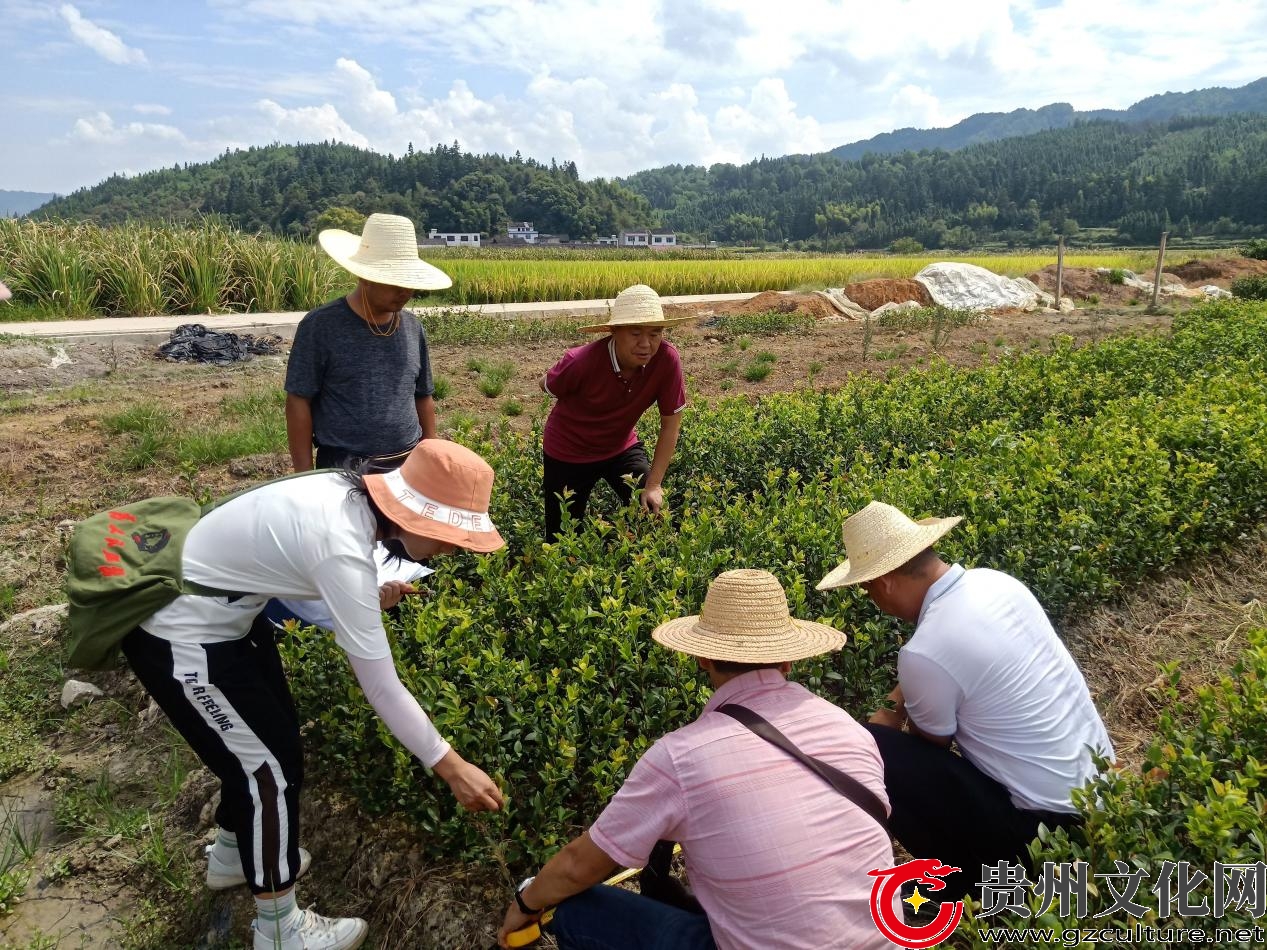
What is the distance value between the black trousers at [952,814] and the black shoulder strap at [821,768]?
612mm

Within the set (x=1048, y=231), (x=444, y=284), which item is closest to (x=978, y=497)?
(x=444, y=284)

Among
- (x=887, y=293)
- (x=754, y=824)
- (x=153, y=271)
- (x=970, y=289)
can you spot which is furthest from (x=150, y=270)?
(x=970, y=289)

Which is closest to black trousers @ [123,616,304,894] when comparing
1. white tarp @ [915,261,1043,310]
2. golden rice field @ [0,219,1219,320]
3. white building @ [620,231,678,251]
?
golden rice field @ [0,219,1219,320]

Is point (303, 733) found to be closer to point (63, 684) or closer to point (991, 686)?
point (63, 684)

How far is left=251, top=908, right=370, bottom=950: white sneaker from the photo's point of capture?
2.36 meters

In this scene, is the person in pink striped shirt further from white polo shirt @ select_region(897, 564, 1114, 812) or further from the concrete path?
the concrete path

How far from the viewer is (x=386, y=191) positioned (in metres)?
80.4

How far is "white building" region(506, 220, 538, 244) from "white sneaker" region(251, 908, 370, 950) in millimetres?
79761

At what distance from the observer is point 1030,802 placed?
2.44 meters

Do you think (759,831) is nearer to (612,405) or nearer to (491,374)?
(612,405)

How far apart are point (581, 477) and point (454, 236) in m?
73.7

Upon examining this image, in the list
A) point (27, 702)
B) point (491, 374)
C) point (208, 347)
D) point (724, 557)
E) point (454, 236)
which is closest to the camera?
point (724, 557)

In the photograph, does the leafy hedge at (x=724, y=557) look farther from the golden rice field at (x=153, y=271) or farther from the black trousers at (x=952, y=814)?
the golden rice field at (x=153, y=271)

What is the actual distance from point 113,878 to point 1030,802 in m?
3.03
